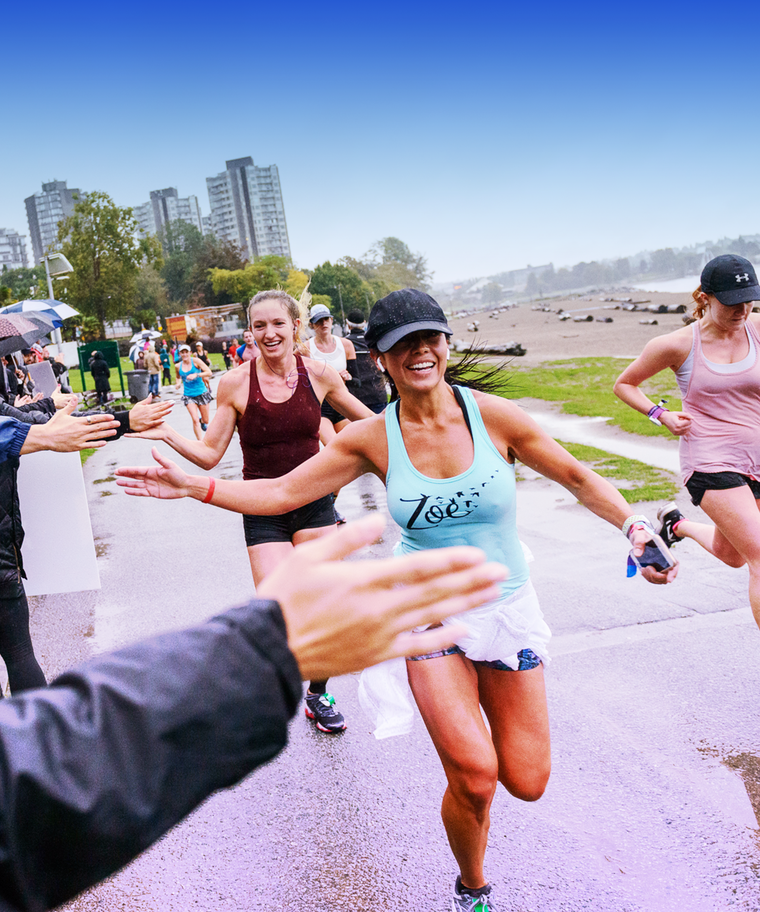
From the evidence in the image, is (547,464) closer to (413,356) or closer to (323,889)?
(413,356)

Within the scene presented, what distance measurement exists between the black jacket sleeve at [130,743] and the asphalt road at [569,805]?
2.44 m

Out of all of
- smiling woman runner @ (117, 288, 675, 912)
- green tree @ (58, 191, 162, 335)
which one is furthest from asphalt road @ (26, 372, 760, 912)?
green tree @ (58, 191, 162, 335)

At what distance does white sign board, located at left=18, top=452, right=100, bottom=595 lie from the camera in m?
4.64

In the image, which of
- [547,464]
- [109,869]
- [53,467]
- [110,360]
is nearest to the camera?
[109,869]

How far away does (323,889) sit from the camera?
3078 millimetres

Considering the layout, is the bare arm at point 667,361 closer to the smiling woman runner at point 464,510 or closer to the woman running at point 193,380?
the smiling woman runner at point 464,510

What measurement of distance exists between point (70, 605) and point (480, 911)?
4.92 metres

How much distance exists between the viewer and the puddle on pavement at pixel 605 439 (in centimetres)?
1063

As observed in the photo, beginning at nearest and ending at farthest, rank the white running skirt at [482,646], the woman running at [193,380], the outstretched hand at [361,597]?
the outstretched hand at [361,597] < the white running skirt at [482,646] < the woman running at [193,380]

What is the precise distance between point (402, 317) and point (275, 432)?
1749 millimetres

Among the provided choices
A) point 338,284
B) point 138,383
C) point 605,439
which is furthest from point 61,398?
point 338,284

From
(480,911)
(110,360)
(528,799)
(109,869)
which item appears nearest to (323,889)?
(480,911)

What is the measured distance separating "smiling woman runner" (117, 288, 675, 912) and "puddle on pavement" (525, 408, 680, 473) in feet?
22.1

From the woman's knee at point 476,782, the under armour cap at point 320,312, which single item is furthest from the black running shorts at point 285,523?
the under armour cap at point 320,312
